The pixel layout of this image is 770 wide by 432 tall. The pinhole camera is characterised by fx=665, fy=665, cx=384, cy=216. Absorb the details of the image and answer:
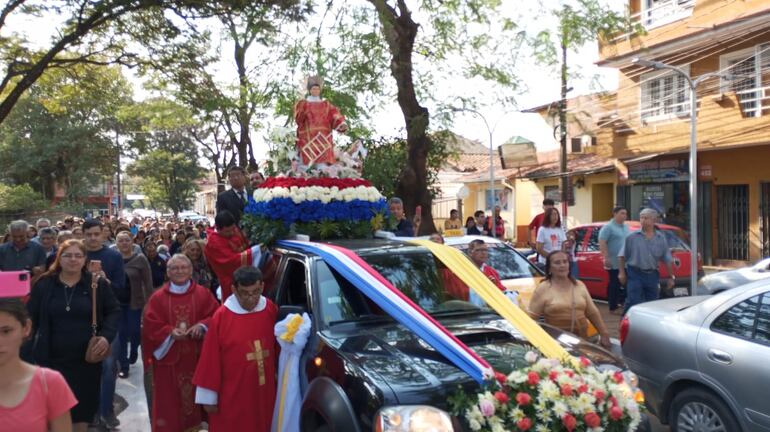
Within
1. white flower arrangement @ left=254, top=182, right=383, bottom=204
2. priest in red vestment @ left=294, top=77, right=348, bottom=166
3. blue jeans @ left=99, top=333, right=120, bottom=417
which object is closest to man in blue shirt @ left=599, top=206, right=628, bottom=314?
priest in red vestment @ left=294, top=77, right=348, bottom=166

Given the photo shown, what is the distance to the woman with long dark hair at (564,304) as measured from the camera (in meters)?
5.43

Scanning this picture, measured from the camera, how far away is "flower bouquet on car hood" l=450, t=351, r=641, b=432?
3.21 metres

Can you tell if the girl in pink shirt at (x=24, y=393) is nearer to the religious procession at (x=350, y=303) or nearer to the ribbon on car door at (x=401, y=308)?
the religious procession at (x=350, y=303)

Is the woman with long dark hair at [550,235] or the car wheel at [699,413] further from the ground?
the woman with long dark hair at [550,235]

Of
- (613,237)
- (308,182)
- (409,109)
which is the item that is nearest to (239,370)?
(308,182)

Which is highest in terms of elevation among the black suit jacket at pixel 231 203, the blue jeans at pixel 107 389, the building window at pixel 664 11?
the building window at pixel 664 11

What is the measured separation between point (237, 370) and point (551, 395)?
2.19m

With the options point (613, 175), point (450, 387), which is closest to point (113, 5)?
point (450, 387)

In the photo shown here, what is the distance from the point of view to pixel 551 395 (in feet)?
10.7

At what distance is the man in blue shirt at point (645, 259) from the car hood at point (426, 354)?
4.16 metres

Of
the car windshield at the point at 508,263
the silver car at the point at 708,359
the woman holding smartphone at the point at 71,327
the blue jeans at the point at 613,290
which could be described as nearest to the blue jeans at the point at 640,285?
the car windshield at the point at 508,263

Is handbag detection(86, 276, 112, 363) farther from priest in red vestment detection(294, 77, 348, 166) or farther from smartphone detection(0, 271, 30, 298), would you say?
priest in red vestment detection(294, 77, 348, 166)

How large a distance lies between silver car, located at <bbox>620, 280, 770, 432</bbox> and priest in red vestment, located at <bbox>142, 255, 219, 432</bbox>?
3585 millimetres

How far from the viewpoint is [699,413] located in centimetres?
483
